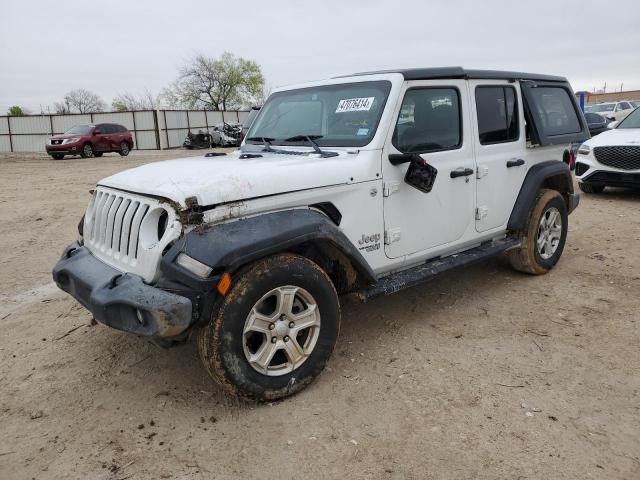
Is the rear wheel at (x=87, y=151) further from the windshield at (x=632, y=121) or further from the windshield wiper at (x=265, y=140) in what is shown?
the windshield wiper at (x=265, y=140)

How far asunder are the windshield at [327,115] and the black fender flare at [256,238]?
80cm

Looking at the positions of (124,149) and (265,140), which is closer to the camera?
(265,140)

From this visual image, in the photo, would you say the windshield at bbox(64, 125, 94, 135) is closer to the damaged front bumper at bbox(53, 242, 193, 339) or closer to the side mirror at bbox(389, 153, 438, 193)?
the damaged front bumper at bbox(53, 242, 193, 339)

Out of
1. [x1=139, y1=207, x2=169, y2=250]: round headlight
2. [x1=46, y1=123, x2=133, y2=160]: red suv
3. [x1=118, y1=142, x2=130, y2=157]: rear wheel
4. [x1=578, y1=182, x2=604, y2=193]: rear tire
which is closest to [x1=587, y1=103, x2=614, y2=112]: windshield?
[x1=578, y1=182, x2=604, y2=193]: rear tire

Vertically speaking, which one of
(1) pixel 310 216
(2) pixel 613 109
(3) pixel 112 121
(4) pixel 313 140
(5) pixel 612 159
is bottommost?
(5) pixel 612 159

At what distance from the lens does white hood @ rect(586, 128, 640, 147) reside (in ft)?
29.1

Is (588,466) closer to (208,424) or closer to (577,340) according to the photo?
(577,340)

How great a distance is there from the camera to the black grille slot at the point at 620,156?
876 cm

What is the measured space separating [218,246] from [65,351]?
193 centimetres

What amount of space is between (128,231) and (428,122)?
2.27 meters

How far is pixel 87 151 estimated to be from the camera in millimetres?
23344

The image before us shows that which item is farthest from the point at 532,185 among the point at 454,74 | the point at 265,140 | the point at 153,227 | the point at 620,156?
the point at 620,156

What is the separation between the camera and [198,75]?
54.0 metres

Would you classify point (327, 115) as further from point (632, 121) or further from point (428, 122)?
point (632, 121)
